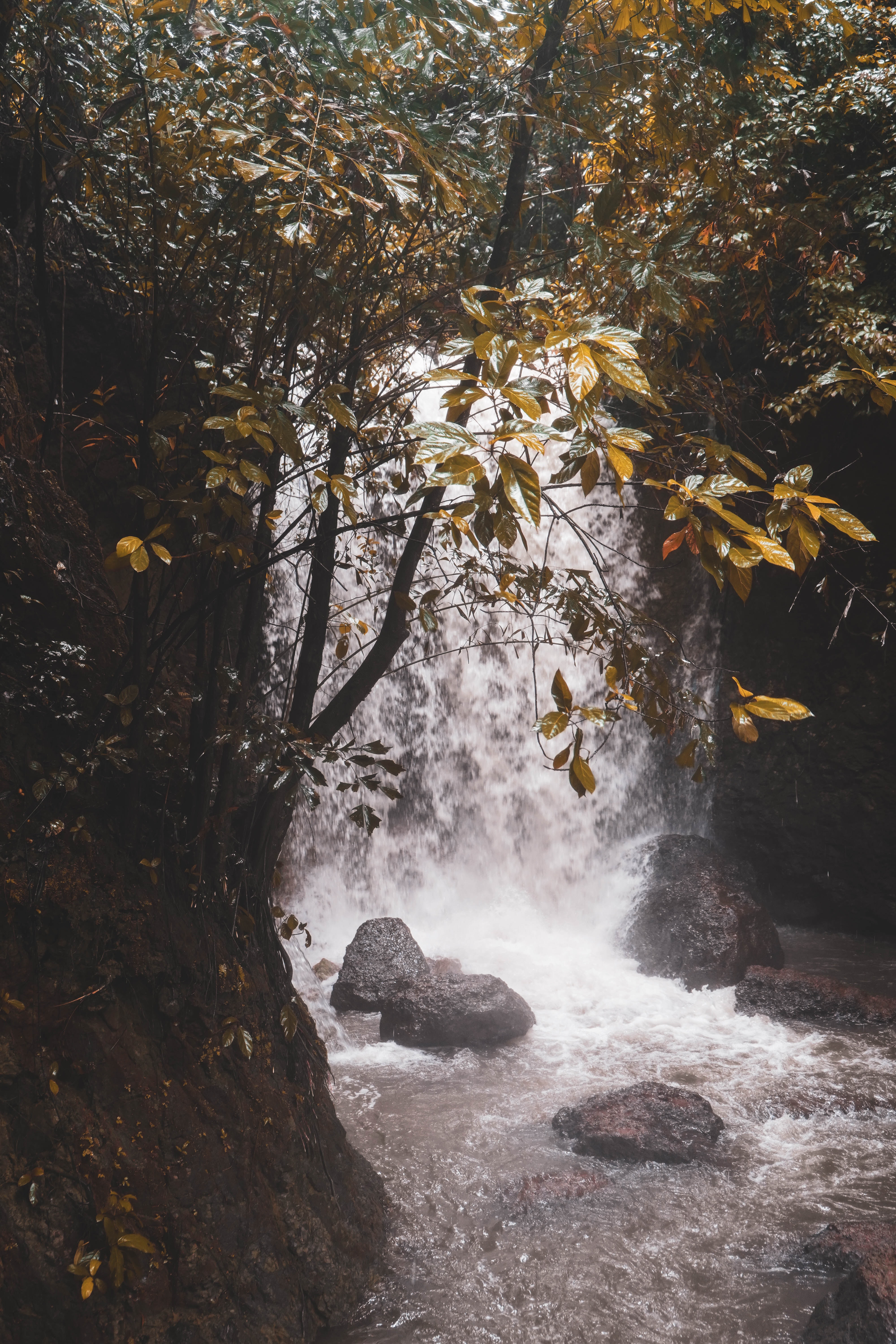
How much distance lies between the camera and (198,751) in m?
2.39

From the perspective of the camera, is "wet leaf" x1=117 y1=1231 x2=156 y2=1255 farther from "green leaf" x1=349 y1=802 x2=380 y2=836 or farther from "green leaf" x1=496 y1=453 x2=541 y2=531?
"green leaf" x1=496 y1=453 x2=541 y2=531

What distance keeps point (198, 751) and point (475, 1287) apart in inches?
87.9

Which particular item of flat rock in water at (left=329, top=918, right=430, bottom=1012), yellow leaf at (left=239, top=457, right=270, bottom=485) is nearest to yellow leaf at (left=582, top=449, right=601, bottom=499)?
yellow leaf at (left=239, top=457, right=270, bottom=485)

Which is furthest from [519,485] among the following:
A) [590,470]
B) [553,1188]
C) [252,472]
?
[553,1188]

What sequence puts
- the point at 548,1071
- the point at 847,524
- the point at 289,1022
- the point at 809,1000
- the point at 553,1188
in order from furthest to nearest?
the point at 809,1000, the point at 548,1071, the point at 553,1188, the point at 289,1022, the point at 847,524

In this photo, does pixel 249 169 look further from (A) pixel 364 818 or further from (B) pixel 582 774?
(A) pixel 364 818

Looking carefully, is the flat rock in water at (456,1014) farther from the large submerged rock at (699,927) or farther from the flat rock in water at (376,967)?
the large submerged rock at (699,927)

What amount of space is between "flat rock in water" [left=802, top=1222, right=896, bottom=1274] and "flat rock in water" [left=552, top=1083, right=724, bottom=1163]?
849mm

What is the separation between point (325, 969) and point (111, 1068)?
522 centimetres

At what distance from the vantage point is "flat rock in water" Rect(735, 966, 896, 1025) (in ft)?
20.4

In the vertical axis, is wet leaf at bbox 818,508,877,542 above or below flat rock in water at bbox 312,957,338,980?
above

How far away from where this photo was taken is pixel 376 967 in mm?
6633

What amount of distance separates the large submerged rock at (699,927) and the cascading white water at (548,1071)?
19 centimetres

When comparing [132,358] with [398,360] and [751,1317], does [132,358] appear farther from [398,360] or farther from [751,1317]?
[751,1317]
